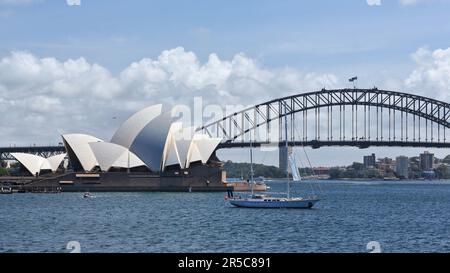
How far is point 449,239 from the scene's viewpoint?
30.0m

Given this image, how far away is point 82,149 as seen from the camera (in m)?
87.7

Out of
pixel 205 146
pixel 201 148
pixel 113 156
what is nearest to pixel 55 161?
pixel 113 156

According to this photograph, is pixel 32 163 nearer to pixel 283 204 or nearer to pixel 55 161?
pixel 55 161

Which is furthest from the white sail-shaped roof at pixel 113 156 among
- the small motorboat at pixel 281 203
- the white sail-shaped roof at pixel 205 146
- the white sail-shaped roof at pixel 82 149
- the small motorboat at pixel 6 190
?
the small motorboat at pixel 281 203

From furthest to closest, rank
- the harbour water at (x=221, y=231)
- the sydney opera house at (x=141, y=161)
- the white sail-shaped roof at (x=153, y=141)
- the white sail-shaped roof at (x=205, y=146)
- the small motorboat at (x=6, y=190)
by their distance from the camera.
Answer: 1. the white sail-shaped roof at (x=205, y=146)
2. the sydney opera house at (x=141, y=161)
3. the white sail-shaped roof at (x=153, y=141)
4. the small motorboat at (x=6, y=190)
5. the harbour water at (x=221, y=231)

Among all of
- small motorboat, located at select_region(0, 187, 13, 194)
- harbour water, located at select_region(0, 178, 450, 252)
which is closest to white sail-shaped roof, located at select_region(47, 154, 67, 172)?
small motorboat, located at select_region(0, 187, 13, 194)

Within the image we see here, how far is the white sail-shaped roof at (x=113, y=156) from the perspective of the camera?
84.7 metres

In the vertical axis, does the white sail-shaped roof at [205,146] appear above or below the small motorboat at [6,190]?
above

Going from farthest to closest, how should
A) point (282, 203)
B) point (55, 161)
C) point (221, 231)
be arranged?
point (55, 161) < point (282, 203) < point (221, 231)

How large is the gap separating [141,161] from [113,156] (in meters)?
3.30

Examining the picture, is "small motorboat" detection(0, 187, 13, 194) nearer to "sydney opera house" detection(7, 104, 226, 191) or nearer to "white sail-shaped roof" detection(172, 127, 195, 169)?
"sydney opera house" detection(7, 104, 226, 191)

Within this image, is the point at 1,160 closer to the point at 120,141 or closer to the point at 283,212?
the point at 120,141

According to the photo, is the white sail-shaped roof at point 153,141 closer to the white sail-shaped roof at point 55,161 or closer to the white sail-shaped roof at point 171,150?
the white sail-shaped roof at point 171,150

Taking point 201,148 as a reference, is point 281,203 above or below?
below
